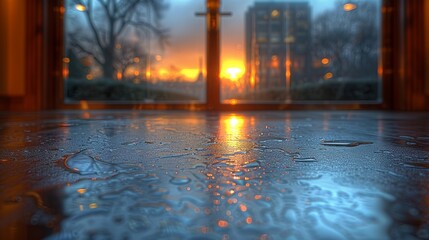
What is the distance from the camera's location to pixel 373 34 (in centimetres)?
376

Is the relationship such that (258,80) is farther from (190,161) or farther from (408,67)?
(190,161)

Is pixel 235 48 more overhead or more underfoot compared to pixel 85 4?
more underfoot

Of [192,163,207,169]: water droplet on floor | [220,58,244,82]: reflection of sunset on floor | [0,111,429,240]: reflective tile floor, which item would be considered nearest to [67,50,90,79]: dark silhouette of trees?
[220,58,244,82]: reflection of sunset on floor

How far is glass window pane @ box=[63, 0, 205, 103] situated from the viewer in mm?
3764

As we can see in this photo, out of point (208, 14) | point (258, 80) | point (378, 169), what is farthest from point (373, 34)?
point (378, 169)

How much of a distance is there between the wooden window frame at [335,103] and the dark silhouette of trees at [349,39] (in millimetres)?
112

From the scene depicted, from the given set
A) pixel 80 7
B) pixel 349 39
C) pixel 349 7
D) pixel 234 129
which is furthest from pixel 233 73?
pixel 234 129

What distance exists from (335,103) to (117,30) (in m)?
2.36

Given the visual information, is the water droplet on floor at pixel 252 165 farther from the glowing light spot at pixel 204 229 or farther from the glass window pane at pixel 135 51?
the glass window pane at pixel 135 51

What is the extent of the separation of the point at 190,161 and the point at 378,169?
0.35 meters

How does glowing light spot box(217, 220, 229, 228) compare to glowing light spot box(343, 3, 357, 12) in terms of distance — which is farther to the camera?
glowing light spot box(343, 3, 357, 12)

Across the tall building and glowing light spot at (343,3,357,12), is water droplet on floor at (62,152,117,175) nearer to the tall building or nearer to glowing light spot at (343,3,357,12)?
the tall building

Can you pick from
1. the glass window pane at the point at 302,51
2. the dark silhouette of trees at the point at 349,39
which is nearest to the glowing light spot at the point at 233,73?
the glass window pane at the point at 302,51

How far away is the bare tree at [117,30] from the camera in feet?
12.5
